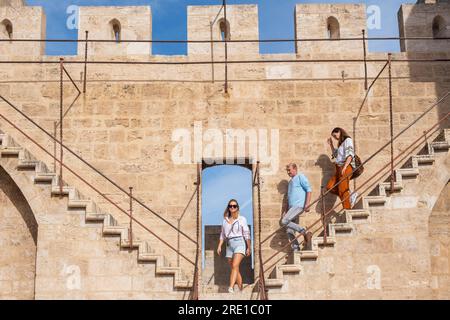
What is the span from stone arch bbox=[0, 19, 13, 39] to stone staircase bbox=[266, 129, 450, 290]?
6363mm

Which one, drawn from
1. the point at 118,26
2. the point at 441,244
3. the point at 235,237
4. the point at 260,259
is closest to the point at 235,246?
the point at 235,237

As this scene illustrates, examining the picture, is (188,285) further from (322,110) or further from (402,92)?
(402,92)

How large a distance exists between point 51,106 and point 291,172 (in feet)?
14.1

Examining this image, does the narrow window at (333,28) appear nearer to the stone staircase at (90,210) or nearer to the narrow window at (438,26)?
the narrow window at (438,26)

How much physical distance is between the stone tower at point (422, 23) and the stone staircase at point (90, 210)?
5726mm

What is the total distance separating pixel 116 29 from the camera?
53.3ft

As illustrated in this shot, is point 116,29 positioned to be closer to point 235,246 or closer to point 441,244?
point 235,246

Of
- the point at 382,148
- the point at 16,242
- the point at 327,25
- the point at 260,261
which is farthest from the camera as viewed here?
the point at 327,25

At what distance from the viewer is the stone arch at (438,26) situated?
53.0ft

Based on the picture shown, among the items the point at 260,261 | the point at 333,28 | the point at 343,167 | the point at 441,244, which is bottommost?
the point at 260,261

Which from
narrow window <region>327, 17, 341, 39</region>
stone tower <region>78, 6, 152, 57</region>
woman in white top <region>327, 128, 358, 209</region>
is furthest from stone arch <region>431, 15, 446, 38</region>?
stone tower <region>78, 6, 152, 57</region>

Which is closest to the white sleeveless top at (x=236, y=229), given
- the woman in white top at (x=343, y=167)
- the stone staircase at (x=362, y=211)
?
the stone staircase at (x=362, y=211)
